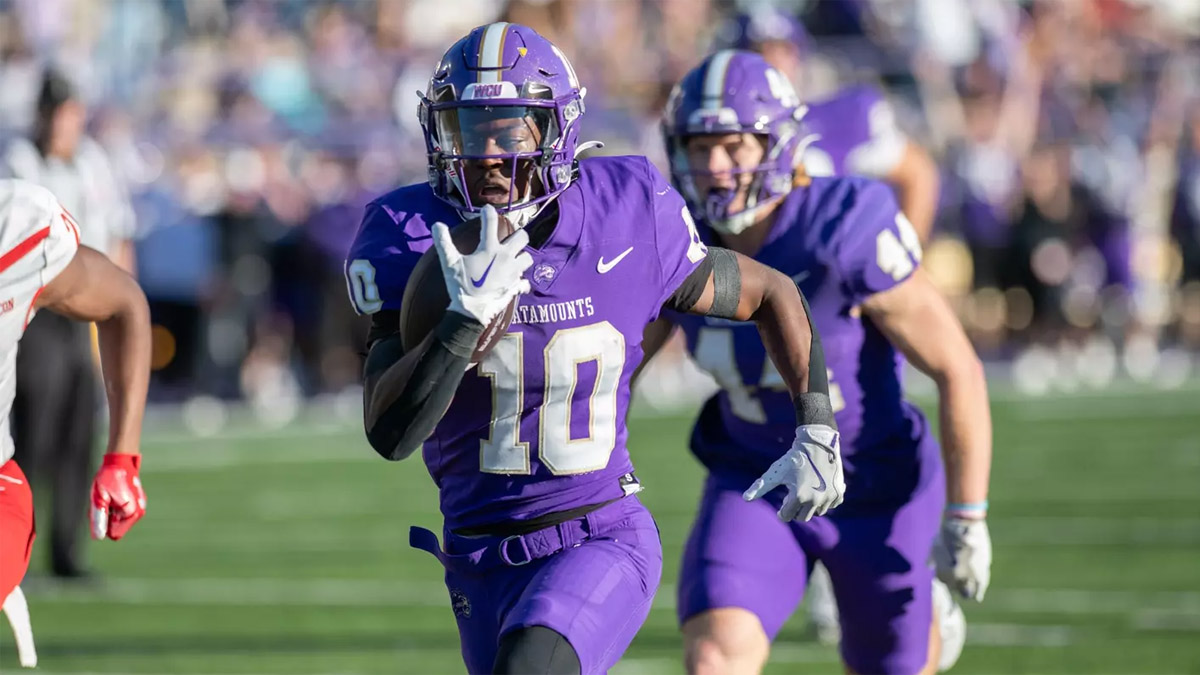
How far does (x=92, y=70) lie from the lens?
1446 centimetres

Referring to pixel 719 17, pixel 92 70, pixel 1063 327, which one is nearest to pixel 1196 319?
pixel 1063 327

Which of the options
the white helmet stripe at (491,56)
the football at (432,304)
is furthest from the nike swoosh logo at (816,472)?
the white helmet stripe at (491,56)

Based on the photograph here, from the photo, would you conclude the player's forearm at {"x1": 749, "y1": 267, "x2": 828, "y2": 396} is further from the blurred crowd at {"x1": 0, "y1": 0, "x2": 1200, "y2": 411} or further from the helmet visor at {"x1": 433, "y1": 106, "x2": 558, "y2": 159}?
the blurred crowd at {"x1": 0, "y1": 0, "x2": 1200, "y2": 411}

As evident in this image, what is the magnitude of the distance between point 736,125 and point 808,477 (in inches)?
49.0

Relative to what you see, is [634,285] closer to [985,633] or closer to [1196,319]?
[985,633]

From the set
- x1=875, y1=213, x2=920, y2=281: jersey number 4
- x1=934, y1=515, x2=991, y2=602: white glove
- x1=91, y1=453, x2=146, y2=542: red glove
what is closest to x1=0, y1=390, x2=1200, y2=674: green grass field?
x1=934, y1=515, x2=991, y2=602: white glove

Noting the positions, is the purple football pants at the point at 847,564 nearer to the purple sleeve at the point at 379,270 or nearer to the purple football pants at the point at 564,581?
the purple football pants at the point at 564,581

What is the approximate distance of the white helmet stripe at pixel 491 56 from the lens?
3.77m

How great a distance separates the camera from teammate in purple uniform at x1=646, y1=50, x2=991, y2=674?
4656 mm

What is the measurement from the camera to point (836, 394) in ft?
15.7

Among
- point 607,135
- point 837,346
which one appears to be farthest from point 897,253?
point 607,135

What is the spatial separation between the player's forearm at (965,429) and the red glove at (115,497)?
1.87m

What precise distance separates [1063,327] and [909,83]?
2.44 m

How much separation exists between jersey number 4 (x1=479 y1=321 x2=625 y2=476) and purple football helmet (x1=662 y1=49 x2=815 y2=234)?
102 centimetres
